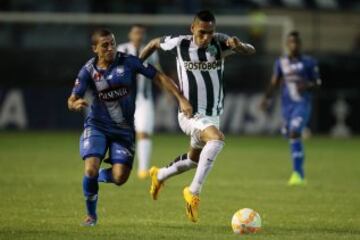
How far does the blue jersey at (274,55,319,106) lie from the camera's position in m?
15.8

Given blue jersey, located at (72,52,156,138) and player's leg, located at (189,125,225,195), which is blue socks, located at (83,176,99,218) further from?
player's leg, located at (189,125,225,195)

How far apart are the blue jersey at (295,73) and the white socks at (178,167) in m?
4.96

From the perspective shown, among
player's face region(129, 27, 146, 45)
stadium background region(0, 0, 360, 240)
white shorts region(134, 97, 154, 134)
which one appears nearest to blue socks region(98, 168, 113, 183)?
stadium background region(0, 0, 360, 240)

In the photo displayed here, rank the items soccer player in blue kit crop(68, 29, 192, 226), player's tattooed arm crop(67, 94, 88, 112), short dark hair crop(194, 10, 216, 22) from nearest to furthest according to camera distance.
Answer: player's tattooed arm crop(67, 94, 88, 112)
soccer player in blue kit crop(68, 29, 192, 226)
short dark hair crop(194, 10, 216, 22)

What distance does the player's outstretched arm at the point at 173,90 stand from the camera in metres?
9.84

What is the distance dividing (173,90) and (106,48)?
81 cm

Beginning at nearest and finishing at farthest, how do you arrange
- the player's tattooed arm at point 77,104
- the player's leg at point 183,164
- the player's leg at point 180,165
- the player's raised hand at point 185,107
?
the player's tattooed arm at point 77,104
the player's raised hand at point 185,107
the player's leg at point 180,165
the player's leg at point 183,164

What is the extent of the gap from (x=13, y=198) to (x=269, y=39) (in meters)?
15.6

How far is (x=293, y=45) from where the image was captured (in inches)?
615

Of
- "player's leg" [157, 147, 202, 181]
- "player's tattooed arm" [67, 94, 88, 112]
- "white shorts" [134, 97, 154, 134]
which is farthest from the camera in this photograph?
"white shorts" [134, 97, 154, 134]

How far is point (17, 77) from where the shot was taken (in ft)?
84.9

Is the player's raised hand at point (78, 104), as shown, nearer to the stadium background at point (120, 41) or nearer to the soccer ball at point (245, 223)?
the soccer ball at point (245, 223)

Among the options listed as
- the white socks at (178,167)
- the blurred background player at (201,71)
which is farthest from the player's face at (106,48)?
the white socks at (178,167)

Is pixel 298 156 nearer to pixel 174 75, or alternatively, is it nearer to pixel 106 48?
pixel 106 48
